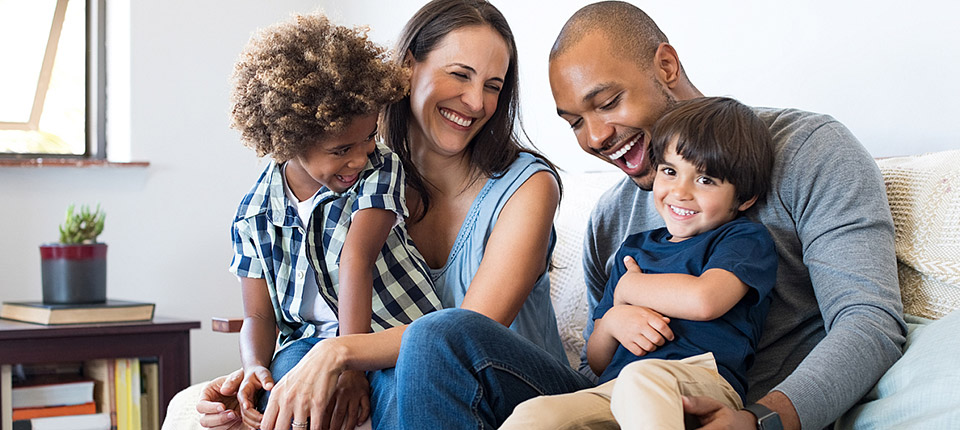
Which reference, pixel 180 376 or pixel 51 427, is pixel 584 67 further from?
pixel 51 427

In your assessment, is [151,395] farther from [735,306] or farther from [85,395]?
[735,306]

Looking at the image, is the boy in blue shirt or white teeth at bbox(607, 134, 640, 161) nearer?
the boy in blue shirt

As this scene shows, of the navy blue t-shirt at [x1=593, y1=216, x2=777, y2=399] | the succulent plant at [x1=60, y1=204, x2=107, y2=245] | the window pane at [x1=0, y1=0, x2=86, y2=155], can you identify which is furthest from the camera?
the window pane at [x1=0, y1=0, x2=86, y2=155]

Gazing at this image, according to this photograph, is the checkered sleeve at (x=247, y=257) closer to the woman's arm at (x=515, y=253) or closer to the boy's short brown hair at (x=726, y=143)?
the woman's arm at (x=515, y=253)

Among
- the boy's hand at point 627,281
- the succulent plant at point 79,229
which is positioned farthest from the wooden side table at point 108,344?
the boy's hand at point 627,281

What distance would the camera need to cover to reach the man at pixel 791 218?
1074 millimetres

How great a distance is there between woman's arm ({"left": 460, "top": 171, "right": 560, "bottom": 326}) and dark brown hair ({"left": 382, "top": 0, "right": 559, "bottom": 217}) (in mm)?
93

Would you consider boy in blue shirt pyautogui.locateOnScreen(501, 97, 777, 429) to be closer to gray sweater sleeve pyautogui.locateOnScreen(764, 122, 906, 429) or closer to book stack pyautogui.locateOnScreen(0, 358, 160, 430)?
gray sweater sleeve pyautogui.locateOnScreen(764, 122, 906, 429)

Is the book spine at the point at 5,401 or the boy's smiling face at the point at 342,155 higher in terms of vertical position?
the boy's smiling face at the point at 342,155

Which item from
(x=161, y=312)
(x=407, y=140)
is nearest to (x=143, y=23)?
(x=161, y=312)

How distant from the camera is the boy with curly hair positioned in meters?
1.35

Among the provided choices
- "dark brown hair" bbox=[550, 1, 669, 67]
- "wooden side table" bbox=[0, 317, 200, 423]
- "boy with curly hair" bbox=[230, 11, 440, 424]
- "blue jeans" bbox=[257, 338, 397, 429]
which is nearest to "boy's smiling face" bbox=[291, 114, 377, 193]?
"boy with curly hair" bbox=[230, 11, 440, 424]

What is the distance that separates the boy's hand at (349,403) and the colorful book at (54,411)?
4.75 ft

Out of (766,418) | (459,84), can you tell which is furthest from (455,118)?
(766,418)
